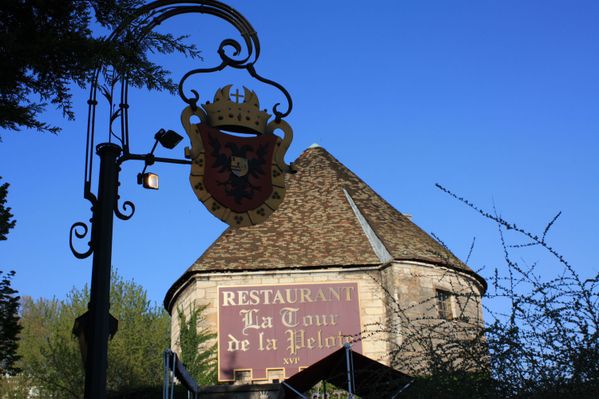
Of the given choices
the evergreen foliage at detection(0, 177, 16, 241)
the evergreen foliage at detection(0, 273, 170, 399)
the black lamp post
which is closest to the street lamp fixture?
the black lamp post

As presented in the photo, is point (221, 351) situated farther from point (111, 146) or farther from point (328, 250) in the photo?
point (111, 146)

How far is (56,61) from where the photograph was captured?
6152 millimetres

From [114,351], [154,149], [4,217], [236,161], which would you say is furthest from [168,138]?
[114,351]

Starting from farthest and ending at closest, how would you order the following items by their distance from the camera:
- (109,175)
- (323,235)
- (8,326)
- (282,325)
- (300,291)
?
(323,235)
(300,291)
(282,325)
(8,326)
(109,175)

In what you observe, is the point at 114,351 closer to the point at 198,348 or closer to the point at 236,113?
the point at 198,348

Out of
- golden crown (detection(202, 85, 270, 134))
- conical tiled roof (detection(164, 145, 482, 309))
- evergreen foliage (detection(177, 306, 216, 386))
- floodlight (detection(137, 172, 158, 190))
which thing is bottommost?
floodlight (detection(137, 172, 158, 190))

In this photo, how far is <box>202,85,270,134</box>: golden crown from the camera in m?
5.79

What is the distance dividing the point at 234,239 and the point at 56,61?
15.5 m

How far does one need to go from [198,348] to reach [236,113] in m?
14.4

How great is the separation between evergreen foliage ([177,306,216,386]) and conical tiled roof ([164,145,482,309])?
1.33 meters

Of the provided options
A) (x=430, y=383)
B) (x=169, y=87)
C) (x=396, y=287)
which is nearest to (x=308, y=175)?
(x=396, y=287)

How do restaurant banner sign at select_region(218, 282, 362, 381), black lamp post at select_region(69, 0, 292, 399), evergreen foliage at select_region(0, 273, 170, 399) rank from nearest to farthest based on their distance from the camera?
1. black lamp post at select_region(69, 0, 292, 399)
2. restaurant banner sign at select_region(218, 282, 362, 381)
3. evergreen foliage at select_region(0, 273, 170, 399)

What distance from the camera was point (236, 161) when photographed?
226 inches

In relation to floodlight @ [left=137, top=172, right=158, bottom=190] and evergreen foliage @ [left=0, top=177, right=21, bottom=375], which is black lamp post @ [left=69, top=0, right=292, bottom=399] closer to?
floodlight @ [left=137, top=172, right=158, bottom=190]
